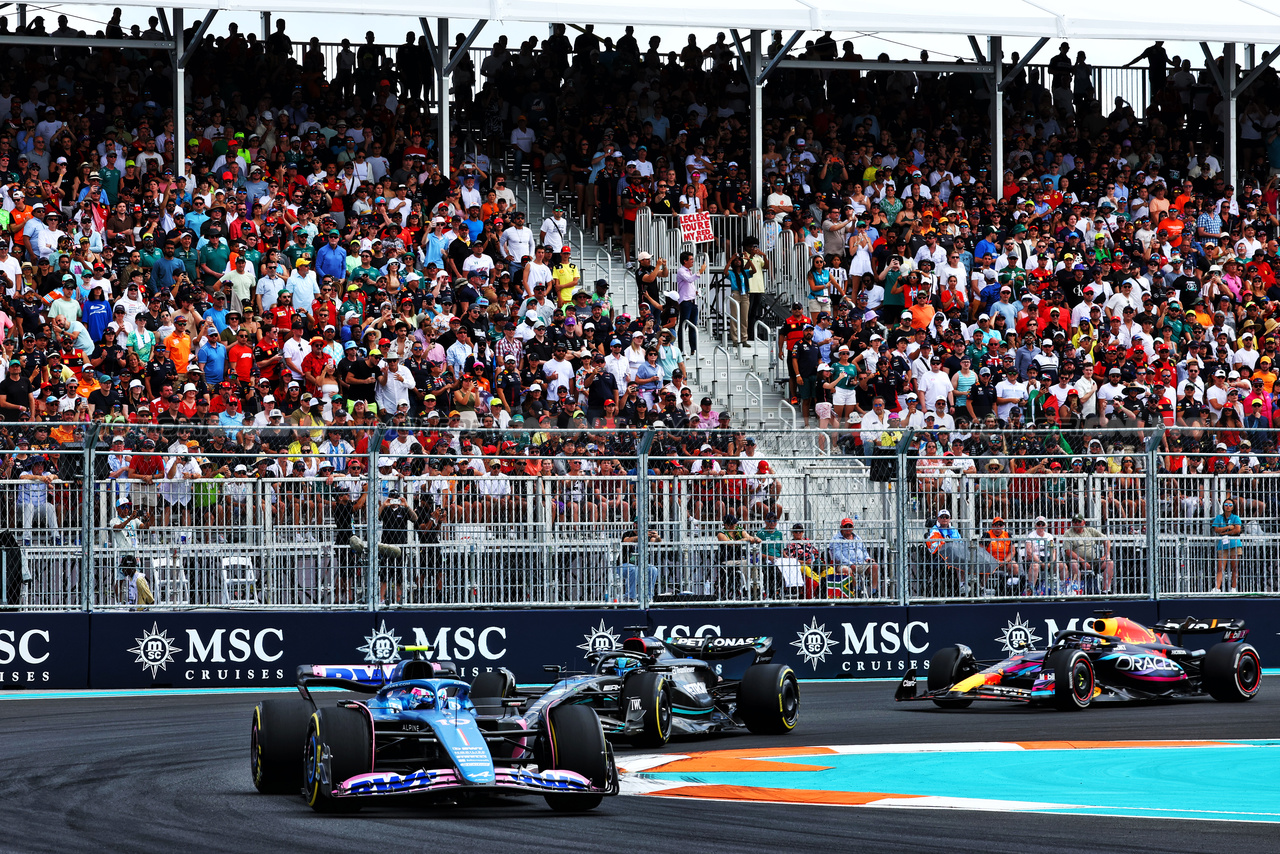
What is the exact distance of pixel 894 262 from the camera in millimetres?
26594

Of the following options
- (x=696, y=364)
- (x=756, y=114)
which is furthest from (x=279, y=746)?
(x=756, y=114)

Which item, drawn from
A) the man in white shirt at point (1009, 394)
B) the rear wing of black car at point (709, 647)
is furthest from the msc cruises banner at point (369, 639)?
the man in white shirt at point (1009, 394)

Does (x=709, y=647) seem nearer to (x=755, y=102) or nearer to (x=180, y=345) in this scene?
(x=180, y=345)

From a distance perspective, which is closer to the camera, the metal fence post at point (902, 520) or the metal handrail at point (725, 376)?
the metal fence post at point (902, 520)

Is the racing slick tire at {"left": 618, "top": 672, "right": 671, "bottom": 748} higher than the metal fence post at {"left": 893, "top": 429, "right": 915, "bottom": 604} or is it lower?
lower

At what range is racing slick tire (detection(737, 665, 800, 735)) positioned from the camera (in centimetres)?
1414

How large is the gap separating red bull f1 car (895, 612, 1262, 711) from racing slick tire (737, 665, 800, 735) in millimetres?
2069

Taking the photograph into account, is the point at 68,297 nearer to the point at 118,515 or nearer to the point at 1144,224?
the point at 118,515

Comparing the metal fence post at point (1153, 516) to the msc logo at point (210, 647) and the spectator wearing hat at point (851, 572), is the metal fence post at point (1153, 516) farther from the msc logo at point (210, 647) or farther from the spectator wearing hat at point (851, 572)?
the msc logo at point (210, 647)

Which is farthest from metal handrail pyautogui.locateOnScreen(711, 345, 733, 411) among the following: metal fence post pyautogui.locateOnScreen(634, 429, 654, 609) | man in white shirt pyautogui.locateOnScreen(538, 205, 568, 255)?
metal fence post pyautogui.locateOnScreen(634, 429, 654, 609)

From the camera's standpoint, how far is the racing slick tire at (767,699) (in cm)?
1414

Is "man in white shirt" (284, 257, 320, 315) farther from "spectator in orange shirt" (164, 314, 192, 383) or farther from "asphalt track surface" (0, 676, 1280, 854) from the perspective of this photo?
"asphalt track surface" (0, 676, 1280, 854)

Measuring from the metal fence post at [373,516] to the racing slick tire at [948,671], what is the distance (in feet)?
17.3

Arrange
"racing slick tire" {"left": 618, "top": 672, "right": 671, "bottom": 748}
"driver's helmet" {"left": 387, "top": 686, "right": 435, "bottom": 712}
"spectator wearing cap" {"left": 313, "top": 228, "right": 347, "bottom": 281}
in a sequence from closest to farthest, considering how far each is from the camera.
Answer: "driver's helmet" {"left": 387, "top": 686, "right": 435, "bottom": 712} < "racing slick tire" {"left": 618, "top": 672, "right": 671, "bottom": 748} < "spectator wearing cap" {"left": 313, "top": 228, "right": 347, "bottom": 281}
